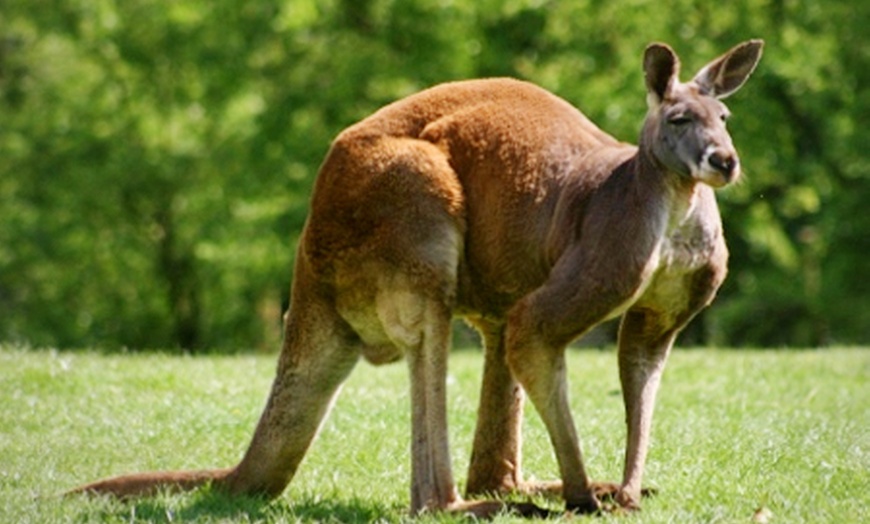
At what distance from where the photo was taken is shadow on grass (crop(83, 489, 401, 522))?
7.24 metres

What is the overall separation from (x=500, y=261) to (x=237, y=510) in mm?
1593

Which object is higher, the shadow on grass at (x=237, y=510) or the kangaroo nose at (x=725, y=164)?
the kangaroo nose at (x=725, y=164)

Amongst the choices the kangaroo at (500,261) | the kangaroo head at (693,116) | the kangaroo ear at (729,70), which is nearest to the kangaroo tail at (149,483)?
the kangaroo at (500,261)

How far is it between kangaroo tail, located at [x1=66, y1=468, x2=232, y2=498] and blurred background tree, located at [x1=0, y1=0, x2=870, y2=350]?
17.9 m

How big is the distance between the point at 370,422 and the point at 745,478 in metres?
2.90

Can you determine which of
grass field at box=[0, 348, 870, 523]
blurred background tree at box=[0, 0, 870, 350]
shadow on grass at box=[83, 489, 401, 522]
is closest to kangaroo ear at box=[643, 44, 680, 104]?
grass field at box=[0, 348, 870, 523]

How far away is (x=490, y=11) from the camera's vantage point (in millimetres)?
27844

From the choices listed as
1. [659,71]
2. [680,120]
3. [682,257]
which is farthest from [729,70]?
[682,257]

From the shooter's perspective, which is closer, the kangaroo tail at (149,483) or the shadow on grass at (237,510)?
the shadow on grass at (237,510)

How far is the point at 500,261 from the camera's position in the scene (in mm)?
7457

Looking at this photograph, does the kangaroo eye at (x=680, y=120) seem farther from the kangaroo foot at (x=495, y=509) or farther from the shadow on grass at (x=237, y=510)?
the shadow on grass at (x=237, y=510)

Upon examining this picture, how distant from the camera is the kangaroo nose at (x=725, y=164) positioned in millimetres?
6609

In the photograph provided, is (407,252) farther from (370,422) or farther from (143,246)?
(143,246)

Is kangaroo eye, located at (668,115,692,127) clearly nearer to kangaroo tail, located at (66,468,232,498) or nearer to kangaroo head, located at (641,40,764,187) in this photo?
kangaroo head, located at (641,40,764,187)
